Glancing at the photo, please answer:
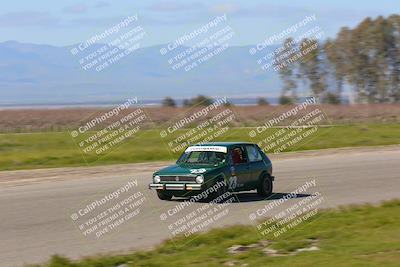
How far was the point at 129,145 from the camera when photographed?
41906 millimetres

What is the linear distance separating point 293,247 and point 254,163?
25.2 feet

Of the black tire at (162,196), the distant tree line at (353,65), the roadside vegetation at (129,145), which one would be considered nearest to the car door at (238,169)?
the black tire at (162,196)

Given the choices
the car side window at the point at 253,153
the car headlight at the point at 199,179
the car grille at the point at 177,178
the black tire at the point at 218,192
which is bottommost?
the black tire at the point at 218,192

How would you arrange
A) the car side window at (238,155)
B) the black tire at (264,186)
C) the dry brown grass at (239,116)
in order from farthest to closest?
the dry brown grass at (239,116) → the black tire at (264,186) → the car side window at (238,155)

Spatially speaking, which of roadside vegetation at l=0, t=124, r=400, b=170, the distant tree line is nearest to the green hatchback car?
roadside vegetation at l=0, t=124, r=400, b=170

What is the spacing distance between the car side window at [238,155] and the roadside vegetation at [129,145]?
1339cm

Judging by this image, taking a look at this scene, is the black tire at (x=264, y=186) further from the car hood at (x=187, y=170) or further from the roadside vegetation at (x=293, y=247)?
the roadside vegetation at (x=293, y=247)

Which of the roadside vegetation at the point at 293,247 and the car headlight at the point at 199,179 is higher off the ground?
the car headlight at the point at 199,179

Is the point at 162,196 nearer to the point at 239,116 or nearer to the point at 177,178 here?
the point at 177,178

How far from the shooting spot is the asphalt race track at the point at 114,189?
14.1 metres

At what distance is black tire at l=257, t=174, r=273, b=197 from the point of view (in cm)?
2044

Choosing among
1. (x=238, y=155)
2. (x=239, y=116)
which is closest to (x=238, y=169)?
(x=238, y=155)

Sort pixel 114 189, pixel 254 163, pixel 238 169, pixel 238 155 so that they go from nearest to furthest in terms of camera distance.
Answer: pixel 238 169, pixel 238 155, pixel 254 163, pixel 114 189

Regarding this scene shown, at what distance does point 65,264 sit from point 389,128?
42226 mm
